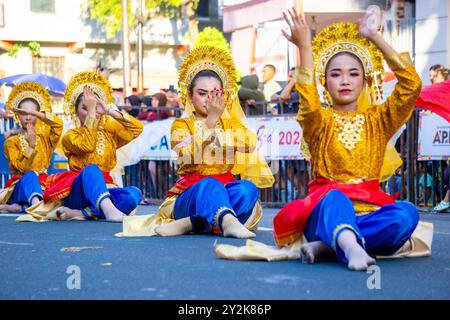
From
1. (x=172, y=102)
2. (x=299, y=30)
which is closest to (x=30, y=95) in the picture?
(x=172, y=102)

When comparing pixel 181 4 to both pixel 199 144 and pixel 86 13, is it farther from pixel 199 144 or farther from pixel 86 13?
pixel 199 144

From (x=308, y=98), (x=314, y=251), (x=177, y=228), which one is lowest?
(x=177, y=228)

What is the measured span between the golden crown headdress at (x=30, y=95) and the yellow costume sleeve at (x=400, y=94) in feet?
20.3

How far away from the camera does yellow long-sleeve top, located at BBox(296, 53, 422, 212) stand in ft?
18.5

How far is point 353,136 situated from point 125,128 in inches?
173

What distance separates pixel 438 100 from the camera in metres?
9.70

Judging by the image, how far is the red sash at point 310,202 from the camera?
555 cm

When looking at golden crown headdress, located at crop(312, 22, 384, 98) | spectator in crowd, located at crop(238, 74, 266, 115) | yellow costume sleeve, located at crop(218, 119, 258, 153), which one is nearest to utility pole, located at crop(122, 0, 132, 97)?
spectator in crowd, located at crop(238, 74, 266, 115)

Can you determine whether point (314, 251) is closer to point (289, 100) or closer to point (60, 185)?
point (60, 185)

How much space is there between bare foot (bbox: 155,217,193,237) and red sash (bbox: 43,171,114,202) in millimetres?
2370

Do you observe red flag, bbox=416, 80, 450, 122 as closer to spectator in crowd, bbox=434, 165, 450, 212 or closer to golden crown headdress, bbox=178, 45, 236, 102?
spectator in crowd, bbox=434, 165, 450, 212

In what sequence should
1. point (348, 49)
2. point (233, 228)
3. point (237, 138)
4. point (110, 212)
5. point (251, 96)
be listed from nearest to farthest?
point (348, 49)
point (233, 228)
point (237, 138)
point (110, 212)
point (251, 96)
